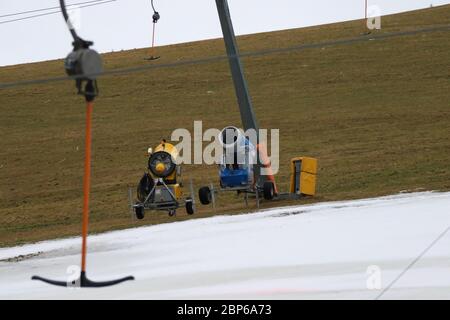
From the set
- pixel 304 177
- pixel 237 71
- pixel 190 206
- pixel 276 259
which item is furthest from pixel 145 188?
pixel 276 259

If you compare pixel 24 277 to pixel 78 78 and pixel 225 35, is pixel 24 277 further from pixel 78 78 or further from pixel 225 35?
pixel 225 35

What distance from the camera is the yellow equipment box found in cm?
2388

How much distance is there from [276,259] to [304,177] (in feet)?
39.6

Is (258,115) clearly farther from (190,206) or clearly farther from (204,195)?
(190,206)

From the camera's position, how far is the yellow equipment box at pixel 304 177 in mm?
23875

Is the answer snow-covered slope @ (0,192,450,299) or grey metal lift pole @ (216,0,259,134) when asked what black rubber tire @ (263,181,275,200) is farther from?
snow-covered slope @ (0,192,450,299)

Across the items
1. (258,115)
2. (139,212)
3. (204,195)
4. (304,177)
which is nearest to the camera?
(139,212)

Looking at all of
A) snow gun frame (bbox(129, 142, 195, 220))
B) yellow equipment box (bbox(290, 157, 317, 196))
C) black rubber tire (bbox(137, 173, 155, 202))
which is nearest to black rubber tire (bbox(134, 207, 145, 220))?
snow gun frame (bbox(129, 142, 195, 220))

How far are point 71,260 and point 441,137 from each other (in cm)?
2168

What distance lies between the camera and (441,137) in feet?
112

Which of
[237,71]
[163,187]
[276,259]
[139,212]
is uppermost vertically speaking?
[237,71]

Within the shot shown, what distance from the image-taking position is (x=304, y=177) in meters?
23.9

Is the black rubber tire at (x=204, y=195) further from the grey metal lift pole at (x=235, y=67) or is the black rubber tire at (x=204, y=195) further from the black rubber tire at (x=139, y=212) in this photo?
the grey metal lift pole at (x=235, y=67)
